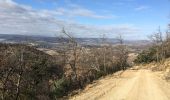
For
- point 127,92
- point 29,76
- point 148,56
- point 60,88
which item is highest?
point 29,76

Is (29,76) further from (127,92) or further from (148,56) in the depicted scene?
(148,56)

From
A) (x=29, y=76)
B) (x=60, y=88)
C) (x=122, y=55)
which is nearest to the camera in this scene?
(x=60, y=88)

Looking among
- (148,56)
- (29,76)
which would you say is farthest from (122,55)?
(29,76)

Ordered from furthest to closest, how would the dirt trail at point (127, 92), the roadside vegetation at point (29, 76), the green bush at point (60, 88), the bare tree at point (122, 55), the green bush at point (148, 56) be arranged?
the green bush at point (148, 56), the bare tree at point (122, 55), the green bush at point (60, 88), the roadside vegetation at point (29, 76), the dirt trail at point (127, 92)

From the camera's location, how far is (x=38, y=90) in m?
33.9

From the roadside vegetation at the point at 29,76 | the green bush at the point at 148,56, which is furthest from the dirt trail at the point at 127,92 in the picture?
the green bush at the point at 148,56

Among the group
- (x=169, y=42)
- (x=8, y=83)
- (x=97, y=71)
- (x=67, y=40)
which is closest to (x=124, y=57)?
(x=169, y=42)

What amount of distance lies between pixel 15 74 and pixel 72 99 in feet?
27.7

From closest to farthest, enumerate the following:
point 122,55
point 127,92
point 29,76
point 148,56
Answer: point 127,92
point 29,76
point 122,55
point 148,56

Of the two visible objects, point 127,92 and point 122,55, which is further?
point 122,55

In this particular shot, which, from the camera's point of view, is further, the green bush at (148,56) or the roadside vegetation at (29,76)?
the green bush at (148,56)

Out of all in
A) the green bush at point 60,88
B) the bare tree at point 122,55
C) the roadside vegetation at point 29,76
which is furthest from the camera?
the bare tree at point 122,55

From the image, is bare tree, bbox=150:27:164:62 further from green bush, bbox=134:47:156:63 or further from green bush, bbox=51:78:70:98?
green bush, bbox=51:78:70:98

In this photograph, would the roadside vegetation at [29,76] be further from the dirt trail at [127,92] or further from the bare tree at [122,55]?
the bare tree at [122,55]
